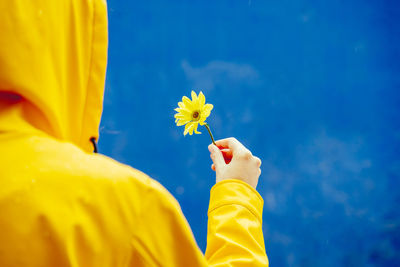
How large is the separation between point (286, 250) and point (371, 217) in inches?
27.3

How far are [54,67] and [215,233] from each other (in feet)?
0.97

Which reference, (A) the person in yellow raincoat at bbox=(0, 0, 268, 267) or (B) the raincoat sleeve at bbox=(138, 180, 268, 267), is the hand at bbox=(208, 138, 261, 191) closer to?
(B) the raincoat sleeve at bbox=(138, 180, 268, 267)

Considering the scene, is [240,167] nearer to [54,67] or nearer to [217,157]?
[217,157]

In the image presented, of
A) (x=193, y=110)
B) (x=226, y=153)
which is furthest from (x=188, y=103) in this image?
(x=226, y=153)

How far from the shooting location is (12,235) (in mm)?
210

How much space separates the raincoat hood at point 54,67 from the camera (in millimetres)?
249

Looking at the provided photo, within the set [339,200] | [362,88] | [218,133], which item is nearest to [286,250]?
[339,200]

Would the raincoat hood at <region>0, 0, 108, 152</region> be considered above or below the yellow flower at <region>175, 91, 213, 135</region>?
below

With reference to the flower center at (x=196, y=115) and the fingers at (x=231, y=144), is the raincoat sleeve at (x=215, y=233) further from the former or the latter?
the flower center at (x=196, y=115)

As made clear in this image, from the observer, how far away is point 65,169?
0.78 feet

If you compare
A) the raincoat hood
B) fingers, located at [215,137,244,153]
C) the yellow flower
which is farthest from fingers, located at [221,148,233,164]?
the raincoat hood

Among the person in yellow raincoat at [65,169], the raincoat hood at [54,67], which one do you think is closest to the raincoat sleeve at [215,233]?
the person in yellow raincoat at [65,169]

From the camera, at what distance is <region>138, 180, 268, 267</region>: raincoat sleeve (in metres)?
0.27

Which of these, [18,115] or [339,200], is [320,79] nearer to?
[339,200]
